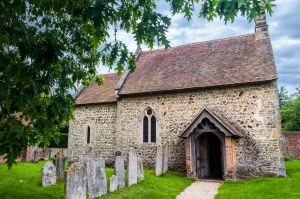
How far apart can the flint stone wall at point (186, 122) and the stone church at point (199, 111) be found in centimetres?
5

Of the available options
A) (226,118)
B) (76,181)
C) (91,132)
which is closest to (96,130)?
(91,132)

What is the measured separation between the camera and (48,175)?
10.9 meters

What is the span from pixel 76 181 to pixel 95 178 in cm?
121

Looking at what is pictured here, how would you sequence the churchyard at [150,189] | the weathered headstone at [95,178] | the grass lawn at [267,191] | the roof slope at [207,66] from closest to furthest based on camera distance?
the weathered headstone at [95,178] < the churchyard at [150,189] < the grass lawn at [267,191] < the roof slope at [207,66]

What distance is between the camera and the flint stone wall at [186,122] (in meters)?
14.4

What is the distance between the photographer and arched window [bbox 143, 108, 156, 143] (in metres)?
17.8

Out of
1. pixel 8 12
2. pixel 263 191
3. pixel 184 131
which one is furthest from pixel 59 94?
pixel 184 131

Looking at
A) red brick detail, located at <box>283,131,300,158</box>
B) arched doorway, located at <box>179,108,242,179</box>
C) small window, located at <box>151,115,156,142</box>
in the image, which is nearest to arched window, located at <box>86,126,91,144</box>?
small window, located at <box>151,115,156,142</box>

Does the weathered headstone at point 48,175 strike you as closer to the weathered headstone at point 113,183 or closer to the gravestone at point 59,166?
the gravestone at point 59,166

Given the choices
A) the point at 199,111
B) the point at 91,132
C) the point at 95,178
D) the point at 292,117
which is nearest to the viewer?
the point at 95,178

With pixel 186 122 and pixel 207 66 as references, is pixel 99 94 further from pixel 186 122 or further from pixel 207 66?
pixel 207 66

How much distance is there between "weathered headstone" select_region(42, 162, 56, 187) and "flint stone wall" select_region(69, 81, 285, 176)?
7.48 meters

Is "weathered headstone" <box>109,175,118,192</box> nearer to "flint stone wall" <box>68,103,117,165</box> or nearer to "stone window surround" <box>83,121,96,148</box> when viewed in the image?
"flint stone wall" <box>68,103,117,165</box>

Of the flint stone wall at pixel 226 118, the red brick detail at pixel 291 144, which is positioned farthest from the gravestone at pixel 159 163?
the red brick detail at pixel 291 144
